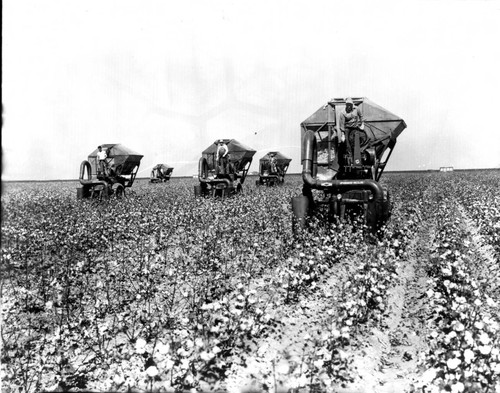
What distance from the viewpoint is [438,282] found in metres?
6.87

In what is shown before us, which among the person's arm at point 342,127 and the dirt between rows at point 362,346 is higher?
the person's arm at point 342,127

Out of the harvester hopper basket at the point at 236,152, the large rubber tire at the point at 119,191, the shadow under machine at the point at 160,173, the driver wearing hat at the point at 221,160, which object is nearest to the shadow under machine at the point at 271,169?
the harvester hopper basket at the point at 236,152

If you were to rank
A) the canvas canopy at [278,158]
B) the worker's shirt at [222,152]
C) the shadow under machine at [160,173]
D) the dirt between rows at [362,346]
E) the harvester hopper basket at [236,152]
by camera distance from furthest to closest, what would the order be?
1. the shadow under machine at [160,173]
2. the canvas canopy at [278,158]
3. the harvester hopper basket at [236,152]
4. the worker's shirt at [222,152]
5. the dirt between rows at [362,346]

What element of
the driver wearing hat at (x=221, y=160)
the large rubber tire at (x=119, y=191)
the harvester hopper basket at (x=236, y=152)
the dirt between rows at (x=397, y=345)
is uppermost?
the harvester hopper basket at (x=236, y=152)

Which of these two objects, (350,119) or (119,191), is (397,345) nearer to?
(350,119)

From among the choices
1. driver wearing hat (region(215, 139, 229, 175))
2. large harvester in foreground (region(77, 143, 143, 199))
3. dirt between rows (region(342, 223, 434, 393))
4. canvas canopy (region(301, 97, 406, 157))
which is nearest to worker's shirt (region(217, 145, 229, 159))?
driver wearing hat (region(215, 139, 229, 175))

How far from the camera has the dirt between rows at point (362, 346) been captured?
Answer: 164 inches

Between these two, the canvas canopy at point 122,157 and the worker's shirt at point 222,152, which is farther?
the canvas canopy at point 122,157

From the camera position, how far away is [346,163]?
11.6 metres

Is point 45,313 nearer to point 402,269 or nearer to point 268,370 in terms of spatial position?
point 268,370

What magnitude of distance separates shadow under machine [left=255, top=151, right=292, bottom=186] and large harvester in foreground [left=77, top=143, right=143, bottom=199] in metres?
12.8

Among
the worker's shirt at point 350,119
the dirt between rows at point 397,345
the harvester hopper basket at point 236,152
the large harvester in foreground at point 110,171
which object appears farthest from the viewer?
the harvester hopper basket at point 236,152

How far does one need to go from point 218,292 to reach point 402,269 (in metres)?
4.04

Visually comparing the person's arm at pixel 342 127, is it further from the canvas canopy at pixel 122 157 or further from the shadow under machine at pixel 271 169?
the shadow under machine at pixel 271 169
